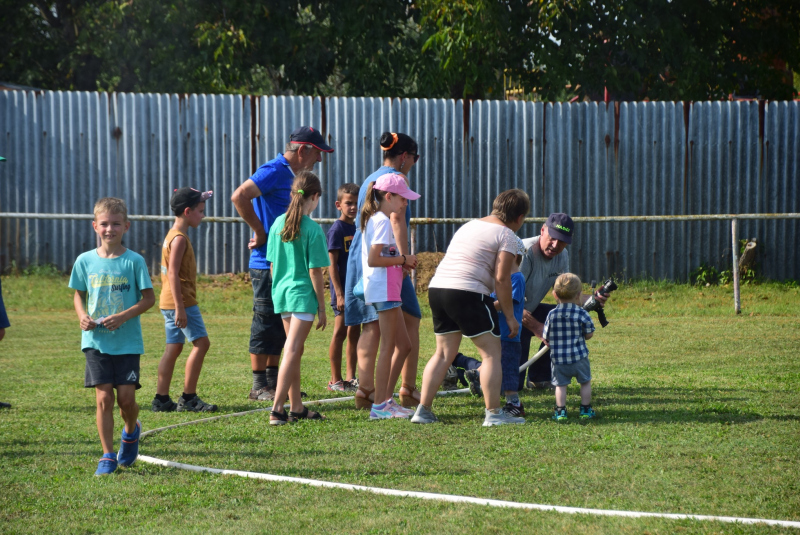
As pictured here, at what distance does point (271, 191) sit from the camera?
704cm

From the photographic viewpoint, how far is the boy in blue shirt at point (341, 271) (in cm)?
758

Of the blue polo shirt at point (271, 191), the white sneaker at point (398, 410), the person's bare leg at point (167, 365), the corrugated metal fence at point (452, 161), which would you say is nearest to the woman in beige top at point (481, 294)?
the white sneaker at point (398, 410)

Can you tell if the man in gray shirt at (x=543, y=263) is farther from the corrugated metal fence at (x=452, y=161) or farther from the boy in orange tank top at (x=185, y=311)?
the corrugated metal fence at (x=452, y=161)

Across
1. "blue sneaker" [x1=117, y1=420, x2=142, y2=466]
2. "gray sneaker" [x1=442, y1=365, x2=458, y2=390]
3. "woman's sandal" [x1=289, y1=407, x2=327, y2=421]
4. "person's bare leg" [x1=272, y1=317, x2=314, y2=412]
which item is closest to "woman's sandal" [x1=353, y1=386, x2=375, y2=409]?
"woman's sandal" [x1=289, y1=407, x2=327, y2=421]

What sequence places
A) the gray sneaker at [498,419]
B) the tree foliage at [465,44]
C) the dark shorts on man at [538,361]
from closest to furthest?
the gray sneaker at [498,419]
the dark shorts on man at [538,361]
the tree foliage at [465,44]

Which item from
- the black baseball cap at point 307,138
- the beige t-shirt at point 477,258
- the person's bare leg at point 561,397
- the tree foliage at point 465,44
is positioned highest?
the tree foliage at point 465,44

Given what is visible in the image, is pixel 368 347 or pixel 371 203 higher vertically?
pixel 371 203

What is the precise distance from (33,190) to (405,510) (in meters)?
13.2

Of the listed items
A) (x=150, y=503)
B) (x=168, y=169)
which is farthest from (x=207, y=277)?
(x=150, y=503)

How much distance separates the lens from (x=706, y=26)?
1989cm

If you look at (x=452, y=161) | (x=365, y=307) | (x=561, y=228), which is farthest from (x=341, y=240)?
(x=452, y=161)

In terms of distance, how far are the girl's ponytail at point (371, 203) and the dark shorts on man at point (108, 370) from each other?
6.72 feet

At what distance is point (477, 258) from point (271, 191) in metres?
1.97

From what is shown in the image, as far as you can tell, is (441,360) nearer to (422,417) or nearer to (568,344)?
(422,417)
